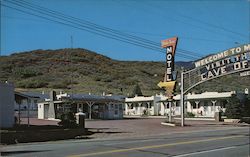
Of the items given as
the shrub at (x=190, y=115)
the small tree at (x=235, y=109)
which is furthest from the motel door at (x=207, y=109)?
the small tree at (x=235, y=109)

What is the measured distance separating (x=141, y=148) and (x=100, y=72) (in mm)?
125183

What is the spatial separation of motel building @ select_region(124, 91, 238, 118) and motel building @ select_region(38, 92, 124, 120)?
742 centimetres

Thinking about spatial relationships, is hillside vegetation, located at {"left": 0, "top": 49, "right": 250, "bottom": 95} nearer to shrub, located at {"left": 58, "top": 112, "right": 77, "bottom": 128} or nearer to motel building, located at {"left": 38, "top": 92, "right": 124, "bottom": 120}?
motel building, located at {"left": 38, "top": 92, "right": 124, "bottom": 120}

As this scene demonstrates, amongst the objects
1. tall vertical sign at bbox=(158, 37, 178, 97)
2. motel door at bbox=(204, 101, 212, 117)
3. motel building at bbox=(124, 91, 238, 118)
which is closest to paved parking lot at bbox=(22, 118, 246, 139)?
tall vertical sign at bbox=(158, 37, 178, 97)

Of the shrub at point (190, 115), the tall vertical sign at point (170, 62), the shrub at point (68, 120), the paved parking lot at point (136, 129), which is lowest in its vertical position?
the paved parking lot at point (136, 129)

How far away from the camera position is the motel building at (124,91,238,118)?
53.8m

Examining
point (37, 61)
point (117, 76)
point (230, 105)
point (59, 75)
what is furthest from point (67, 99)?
point (37, 61)

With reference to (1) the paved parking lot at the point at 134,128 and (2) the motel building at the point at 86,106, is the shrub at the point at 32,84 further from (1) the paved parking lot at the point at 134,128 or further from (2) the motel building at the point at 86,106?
(1) the paved parking lot at the point at 134,128

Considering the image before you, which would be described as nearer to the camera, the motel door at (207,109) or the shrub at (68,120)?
the shrub at (68,120)

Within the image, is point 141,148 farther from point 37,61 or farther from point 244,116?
point 37,61

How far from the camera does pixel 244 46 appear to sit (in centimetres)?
3481

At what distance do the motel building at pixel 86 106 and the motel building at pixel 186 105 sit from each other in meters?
7.42

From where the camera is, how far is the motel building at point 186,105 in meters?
53.8

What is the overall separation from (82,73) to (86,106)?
81.3 meters
